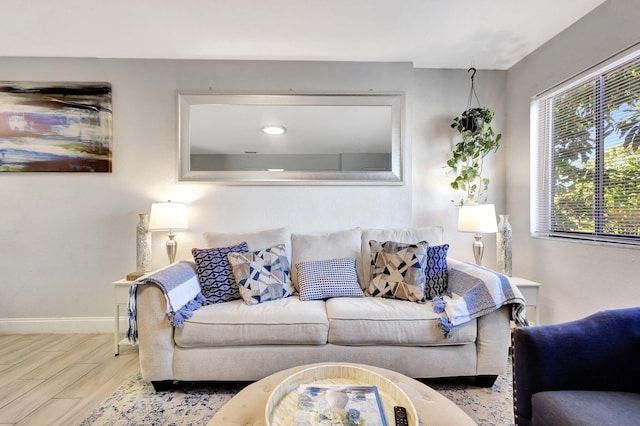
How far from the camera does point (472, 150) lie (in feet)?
8.54

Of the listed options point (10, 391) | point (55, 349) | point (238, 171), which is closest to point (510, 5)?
point (238, 171)

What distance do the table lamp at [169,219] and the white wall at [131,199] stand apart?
0.20 m

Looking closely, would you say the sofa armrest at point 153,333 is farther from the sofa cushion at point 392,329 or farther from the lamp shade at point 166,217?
the sofa cushion at point 392,329

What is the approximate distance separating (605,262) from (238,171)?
2.77 m

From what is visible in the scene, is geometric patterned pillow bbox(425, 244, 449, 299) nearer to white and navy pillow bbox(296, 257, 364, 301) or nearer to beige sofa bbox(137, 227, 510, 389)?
beige sofa bbox(137, 227, 510, 389)

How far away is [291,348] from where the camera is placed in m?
1.68

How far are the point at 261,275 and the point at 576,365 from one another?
163cm

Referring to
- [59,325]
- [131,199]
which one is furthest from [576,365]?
[59,325]

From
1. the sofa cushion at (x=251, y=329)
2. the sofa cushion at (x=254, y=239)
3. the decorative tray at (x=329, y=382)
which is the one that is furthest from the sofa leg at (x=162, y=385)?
the decorative tray at (x=329, y=382)

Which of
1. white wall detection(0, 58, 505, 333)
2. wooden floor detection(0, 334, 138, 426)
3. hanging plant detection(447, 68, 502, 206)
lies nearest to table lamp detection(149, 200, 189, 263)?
white wall detection(0, 58, 505, 333)

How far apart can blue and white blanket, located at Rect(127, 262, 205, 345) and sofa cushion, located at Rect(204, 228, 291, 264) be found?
0.39 metres

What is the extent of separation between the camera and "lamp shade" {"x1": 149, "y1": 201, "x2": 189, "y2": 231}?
231cm

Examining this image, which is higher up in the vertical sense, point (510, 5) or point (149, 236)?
point (510, 5)

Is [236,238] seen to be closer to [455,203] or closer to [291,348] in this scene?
[291,348]
